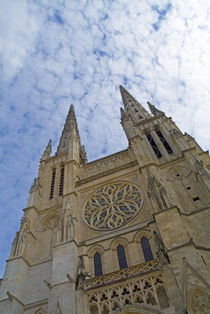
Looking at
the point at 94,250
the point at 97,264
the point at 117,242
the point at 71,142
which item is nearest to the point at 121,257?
the point at 117,242

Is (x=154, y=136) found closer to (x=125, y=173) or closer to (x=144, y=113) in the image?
(x=125, y=173)

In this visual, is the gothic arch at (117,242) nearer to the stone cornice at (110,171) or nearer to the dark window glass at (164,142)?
the stone cornice at (110,171)

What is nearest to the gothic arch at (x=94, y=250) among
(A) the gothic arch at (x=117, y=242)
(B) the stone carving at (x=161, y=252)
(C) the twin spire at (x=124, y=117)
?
(A) the gothic arch at (x=117, y=242)

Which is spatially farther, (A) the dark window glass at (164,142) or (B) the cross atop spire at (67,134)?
(B) the cross atop spire at (67,134)

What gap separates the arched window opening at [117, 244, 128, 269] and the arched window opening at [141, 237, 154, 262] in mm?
955

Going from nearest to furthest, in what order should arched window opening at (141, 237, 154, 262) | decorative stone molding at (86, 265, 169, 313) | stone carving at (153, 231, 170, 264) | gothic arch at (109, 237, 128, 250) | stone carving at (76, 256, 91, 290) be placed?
decorative stone molding at (86, 265, 169, 313)
stone carving at (153, 231, 170, 264)
stone carving at (76, 256, 91, 290)
arched window opening at (141, 237, 154, 262)
gothic arch at (109, 237, 128, 250)

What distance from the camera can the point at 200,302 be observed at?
341 inches

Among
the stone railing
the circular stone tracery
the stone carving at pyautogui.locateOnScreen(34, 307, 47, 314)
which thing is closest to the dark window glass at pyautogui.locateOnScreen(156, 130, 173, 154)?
the circular stone tracery

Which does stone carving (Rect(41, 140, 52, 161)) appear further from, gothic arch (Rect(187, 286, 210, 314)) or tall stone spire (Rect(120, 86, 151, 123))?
gothic arch (Rect(187, 286, 210, 314))

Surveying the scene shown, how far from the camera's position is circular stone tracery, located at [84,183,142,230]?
14.4 meters

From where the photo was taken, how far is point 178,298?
9086mm

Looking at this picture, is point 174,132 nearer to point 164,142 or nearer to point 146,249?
point 164,142

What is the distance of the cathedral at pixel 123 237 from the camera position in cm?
992

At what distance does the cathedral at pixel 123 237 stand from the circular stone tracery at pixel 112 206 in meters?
0.06
